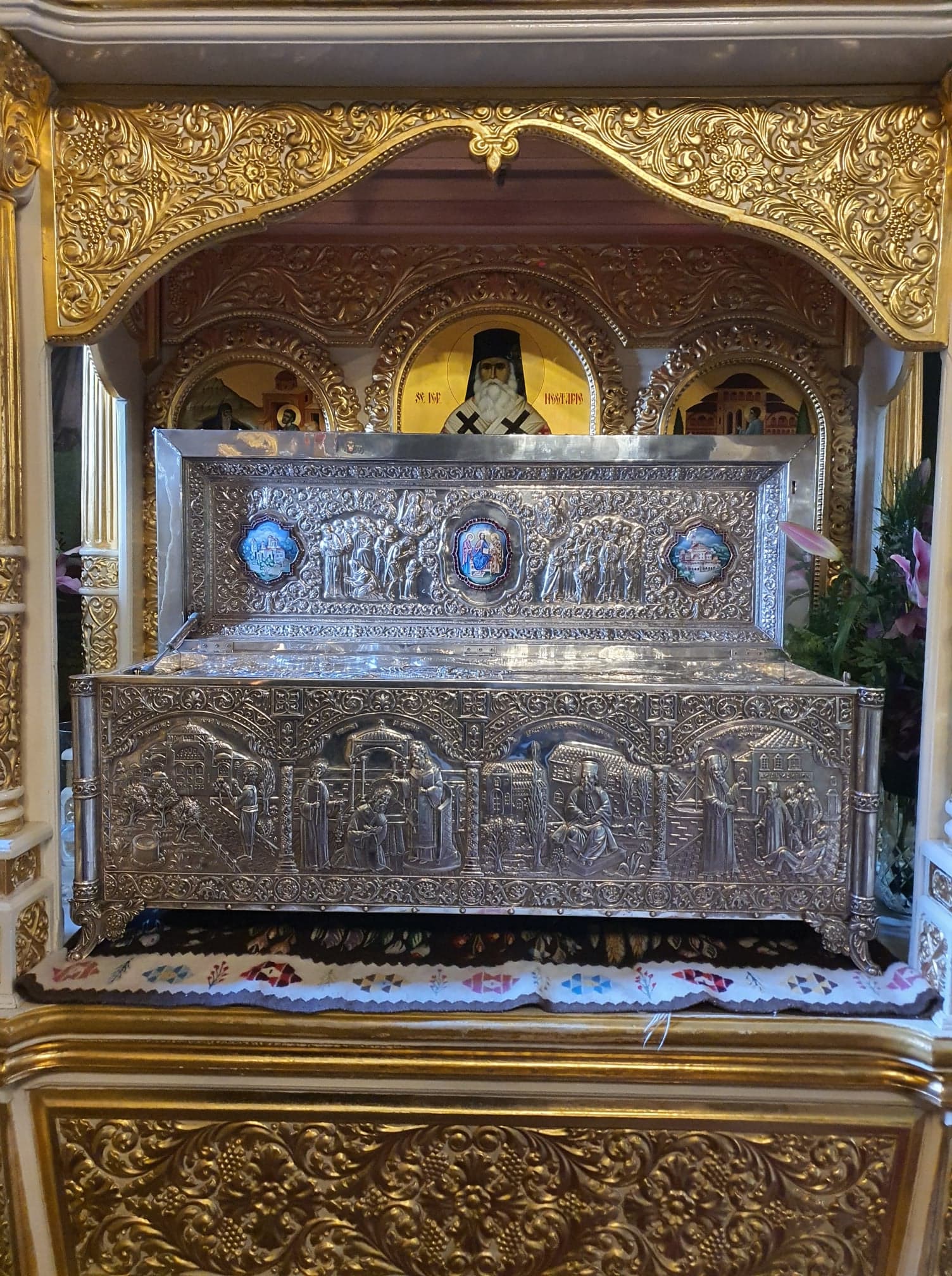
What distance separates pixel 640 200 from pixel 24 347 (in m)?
1.64

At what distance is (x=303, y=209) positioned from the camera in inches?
58.7

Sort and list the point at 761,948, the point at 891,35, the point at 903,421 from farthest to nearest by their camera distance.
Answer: the point at 903,421
the point at 761,948
the point at 891,35

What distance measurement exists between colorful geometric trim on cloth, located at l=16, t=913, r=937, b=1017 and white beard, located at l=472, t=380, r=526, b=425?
56.3 inches

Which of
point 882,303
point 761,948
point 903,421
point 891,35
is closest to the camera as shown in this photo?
point 891,35

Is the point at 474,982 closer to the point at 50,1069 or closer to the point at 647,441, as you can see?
the point at 50,1069

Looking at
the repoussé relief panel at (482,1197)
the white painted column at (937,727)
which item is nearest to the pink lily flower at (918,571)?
the white painted column at (937,727)

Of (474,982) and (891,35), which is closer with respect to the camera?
(891,35)

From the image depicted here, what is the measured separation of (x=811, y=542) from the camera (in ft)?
6.14

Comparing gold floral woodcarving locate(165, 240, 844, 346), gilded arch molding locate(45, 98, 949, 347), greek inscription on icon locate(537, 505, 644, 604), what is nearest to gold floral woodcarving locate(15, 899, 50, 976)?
gilded arch molding locate(45, 98, 949, 347)

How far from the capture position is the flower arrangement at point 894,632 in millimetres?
1712

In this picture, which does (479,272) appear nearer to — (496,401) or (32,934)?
(496,401)

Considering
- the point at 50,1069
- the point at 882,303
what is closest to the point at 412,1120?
the point at 50,1069

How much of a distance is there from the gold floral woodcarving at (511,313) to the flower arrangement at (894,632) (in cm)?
65

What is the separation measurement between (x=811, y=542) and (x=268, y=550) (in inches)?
60.1
